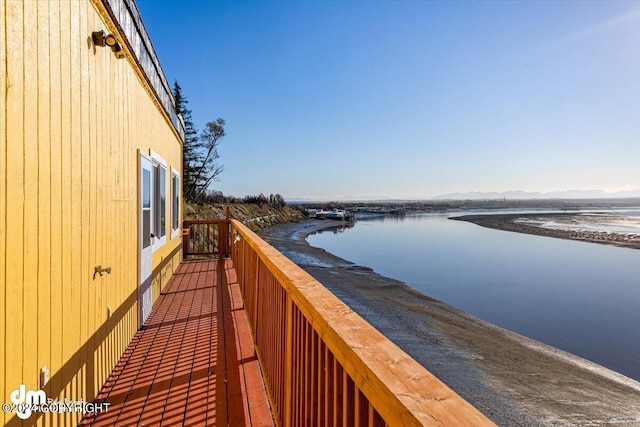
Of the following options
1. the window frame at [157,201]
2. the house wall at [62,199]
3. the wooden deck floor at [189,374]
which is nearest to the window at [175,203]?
the window frame at [157,201]

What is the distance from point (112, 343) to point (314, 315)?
2.37m

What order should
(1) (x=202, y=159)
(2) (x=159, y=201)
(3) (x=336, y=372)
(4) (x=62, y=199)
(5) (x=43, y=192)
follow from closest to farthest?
(3) (x=336, y=372), (5) (x=43, y=192), (4) (x=62, y=199), (2) (x=159, y=201), (1) (x=202, y=159)

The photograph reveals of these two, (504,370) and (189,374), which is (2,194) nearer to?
(189,374)

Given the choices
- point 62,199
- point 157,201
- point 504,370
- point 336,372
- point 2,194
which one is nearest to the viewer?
point 336,372

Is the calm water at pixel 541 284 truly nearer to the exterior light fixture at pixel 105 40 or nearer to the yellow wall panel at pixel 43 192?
the yellow wall panel at pixel 43 192

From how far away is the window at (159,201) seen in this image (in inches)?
177

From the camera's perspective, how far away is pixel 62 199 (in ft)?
6.19

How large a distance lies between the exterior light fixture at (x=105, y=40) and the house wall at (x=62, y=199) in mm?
58

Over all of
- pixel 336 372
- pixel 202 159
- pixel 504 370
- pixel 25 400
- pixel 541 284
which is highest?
pixel 202 159

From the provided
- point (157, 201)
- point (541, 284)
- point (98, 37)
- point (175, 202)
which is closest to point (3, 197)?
point (98, 37)

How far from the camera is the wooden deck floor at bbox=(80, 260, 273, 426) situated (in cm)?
221

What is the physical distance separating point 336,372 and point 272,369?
127 centimetres

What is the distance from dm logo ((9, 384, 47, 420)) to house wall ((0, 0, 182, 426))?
40mm

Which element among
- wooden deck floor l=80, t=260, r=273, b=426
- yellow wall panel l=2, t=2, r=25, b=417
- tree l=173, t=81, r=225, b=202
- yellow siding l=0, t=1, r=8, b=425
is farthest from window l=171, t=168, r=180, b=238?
tree l=173, t=81, r=225, b=202
